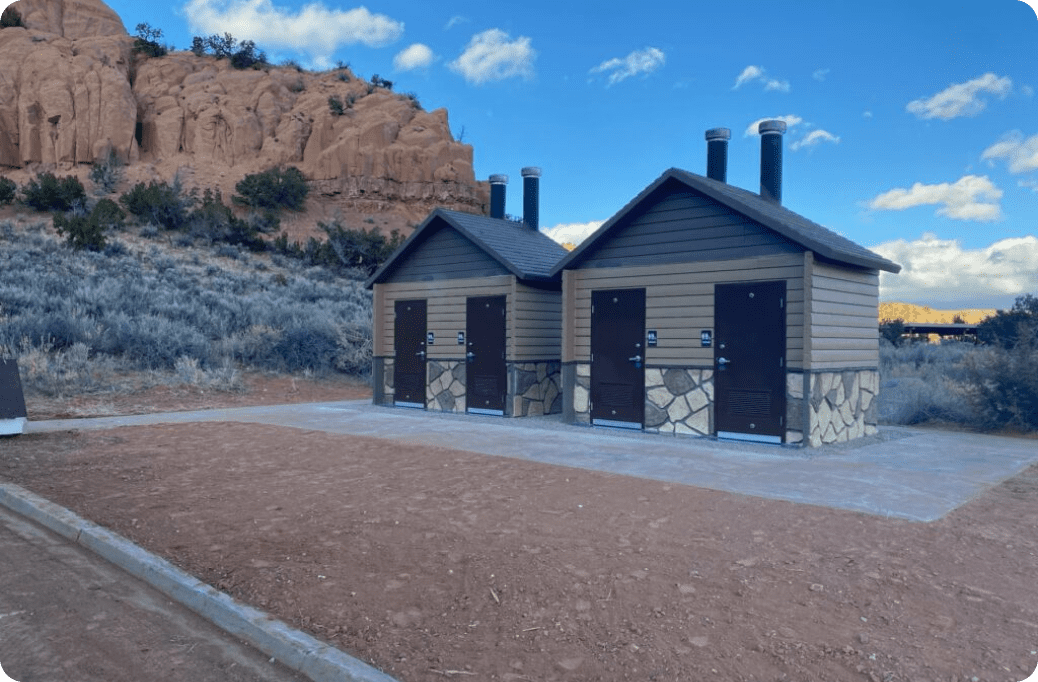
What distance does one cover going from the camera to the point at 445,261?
53.2 feet

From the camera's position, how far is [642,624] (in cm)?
420

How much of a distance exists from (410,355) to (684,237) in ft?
23.6

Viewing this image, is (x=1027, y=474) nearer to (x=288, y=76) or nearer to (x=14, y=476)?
(x=14, y=476)

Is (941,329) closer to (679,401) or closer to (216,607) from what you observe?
(679,401)

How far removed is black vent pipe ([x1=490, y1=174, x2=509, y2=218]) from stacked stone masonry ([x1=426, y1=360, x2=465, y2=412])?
471 centimetres

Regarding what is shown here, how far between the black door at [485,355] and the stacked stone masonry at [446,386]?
221 mm

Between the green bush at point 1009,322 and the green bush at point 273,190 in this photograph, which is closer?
the green bush at point 1009,322

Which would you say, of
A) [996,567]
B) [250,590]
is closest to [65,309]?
[250,590]

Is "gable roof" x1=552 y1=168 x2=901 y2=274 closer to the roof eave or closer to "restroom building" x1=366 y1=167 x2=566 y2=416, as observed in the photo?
the roof eave

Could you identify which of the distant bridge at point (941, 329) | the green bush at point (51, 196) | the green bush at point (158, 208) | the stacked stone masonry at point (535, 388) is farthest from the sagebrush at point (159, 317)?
the distant bridge at point (941, 329)

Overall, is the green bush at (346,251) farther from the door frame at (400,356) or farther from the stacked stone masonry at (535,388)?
the stacked stone masonry at (535,388)

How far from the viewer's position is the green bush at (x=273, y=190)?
50.3 metres

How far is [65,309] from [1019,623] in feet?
69.2

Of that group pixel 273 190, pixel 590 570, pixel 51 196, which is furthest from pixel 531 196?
pixel 273 190
